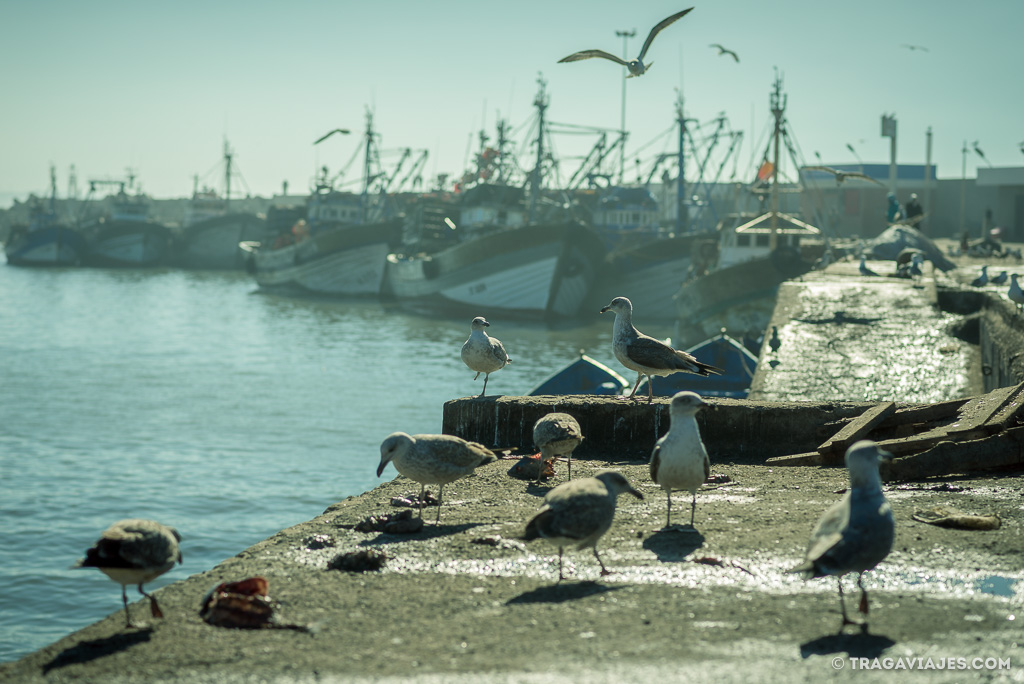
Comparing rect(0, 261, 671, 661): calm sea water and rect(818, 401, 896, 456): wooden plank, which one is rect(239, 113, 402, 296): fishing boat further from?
rect(818, 401, 896, 456): wooden plank

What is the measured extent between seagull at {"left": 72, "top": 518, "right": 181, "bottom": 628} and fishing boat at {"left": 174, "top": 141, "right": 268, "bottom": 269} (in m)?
99.9

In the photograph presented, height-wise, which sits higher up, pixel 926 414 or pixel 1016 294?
pixel 1016 294

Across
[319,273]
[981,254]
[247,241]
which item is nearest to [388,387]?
[981,254]

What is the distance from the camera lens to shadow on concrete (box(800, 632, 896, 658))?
397cm

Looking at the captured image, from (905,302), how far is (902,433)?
10298 mm

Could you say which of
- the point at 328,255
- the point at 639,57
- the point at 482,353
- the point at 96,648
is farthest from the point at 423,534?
the point at 328,255

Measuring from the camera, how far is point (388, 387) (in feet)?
97.9

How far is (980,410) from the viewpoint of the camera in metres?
7.42

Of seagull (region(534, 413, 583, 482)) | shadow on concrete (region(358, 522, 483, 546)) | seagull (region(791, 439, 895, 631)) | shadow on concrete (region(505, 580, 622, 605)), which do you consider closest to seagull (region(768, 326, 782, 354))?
seagull (region(534, 413, 583, 482))

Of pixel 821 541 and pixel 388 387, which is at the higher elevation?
pixel 821 541

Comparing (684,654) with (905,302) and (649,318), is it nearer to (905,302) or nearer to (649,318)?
(905,302)

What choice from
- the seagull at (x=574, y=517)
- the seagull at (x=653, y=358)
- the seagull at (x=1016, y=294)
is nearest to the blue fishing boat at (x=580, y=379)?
the seagull at (x=1016, y=294)

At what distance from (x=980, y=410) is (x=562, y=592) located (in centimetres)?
432

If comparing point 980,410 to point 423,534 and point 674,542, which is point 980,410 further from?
point 423,534
